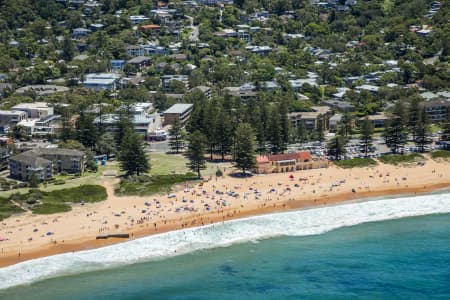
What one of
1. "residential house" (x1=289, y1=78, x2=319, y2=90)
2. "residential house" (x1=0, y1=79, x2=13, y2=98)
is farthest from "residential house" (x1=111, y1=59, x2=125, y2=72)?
"residential house" (x1=289, y1=78, x2=319, y2=90)

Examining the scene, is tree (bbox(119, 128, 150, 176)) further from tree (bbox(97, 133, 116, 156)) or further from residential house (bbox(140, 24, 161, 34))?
residential house (bbox(140, 24, 161, 34))

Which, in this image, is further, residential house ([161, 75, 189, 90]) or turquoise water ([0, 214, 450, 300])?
residential house ([161, 75, 189, 90])

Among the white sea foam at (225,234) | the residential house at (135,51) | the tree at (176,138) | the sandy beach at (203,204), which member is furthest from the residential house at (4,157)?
the residential house at (135,51)


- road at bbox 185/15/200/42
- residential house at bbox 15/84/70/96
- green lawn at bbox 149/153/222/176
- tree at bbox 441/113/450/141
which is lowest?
green lawn at bbox 149/153/222/176

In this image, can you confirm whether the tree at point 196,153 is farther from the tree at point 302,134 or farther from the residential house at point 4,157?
the residential house at point 4,157

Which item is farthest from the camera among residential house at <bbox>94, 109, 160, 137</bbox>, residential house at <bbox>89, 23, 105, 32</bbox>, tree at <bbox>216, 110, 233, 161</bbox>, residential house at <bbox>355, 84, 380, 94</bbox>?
residential house at <bbox>89, 23, 105, 32</bbox>

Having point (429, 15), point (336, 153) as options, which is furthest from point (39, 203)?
point (429, 15)

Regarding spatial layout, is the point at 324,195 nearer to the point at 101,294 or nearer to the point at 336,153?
the point at 336,153
